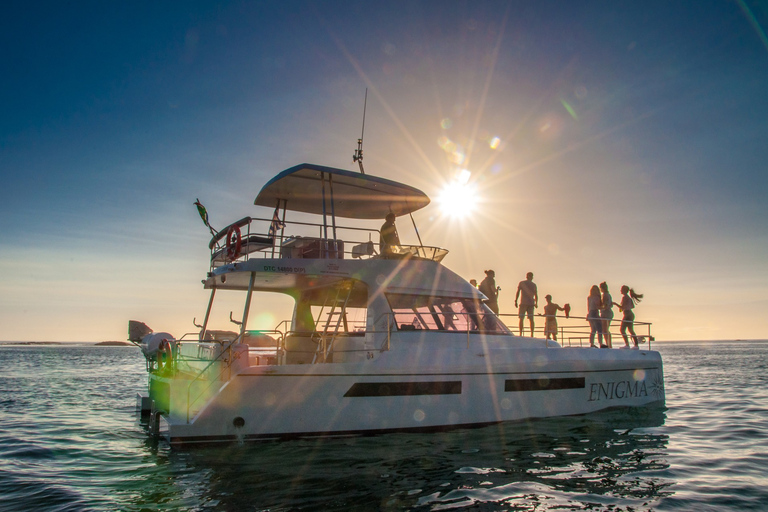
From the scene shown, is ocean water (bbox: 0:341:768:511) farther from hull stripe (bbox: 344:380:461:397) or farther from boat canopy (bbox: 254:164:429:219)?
boat canopy (bbox: 254:164:429:219)

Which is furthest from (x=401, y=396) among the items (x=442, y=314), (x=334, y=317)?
(x=334, y=317)

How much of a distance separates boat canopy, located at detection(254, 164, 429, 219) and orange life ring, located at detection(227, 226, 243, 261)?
4.07 ft

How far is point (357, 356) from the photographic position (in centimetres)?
1023

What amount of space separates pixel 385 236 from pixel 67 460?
6.89 metres

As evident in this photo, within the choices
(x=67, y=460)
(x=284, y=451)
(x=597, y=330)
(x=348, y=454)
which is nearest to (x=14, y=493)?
(x=67, y=460)

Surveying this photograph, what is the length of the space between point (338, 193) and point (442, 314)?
345cm

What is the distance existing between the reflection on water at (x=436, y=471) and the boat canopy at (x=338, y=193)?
15.1ft

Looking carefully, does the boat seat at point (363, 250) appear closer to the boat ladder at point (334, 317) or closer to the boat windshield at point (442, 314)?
the boat ladder at point (334, 317)

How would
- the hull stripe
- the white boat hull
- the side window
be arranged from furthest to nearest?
1. the side window
2. the hull stripe
3. the white boat hull

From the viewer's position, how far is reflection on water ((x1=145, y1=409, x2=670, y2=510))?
19.6ft

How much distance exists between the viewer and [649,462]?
768cm

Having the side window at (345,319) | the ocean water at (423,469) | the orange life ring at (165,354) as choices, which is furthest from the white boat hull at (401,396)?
the side window at (345,319)

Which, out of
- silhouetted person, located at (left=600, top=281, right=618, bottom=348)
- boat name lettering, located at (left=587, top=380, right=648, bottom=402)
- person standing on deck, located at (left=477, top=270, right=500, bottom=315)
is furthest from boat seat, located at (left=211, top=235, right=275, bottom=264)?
silhouetted person, located at (left=600, top=281, right=618, bottom=348)

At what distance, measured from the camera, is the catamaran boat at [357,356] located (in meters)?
8.52
